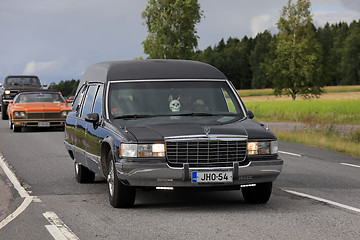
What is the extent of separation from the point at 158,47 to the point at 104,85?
234 feet

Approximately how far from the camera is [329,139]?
20.4m

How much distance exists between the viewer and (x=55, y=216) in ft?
24.4

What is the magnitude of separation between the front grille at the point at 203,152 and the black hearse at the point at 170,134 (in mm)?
11

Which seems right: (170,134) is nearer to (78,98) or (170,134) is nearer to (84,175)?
(84,175)

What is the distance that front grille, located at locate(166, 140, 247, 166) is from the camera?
754 cm

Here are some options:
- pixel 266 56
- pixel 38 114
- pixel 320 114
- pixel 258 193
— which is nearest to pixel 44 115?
pixel 38 114

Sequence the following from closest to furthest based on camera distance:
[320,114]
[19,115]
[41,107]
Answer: [19,115]
[41,107]
[320,114]

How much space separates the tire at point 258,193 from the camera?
26.8ft

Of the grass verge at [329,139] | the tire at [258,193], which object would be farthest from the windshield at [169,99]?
the grass verge at [329,139]

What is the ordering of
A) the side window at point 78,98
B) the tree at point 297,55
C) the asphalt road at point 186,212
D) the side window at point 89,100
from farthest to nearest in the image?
the tree at point 297,55
the side window at point 78,98
the side window at point 89,100
the asphalt road at point 186,212

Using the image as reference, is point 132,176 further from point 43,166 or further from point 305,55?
point 305,55

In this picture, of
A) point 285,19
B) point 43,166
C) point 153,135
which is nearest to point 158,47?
point 285,19

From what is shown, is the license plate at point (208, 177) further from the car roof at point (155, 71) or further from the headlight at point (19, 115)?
the headlight at point (19, 115)

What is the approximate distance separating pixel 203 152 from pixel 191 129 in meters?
0.32
